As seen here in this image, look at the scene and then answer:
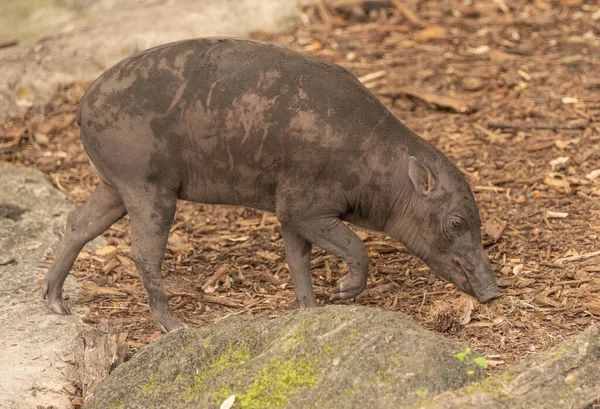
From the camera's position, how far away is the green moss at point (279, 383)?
16.3 ft

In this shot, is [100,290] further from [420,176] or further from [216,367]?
[420,176]

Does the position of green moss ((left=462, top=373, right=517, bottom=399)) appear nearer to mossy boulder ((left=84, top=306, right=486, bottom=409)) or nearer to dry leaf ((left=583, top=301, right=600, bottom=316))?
mossy boulder ((left=84, top=306, right=486, bottom=409))

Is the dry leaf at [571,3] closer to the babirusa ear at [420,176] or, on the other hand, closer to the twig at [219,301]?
the babirusa ear at [420,176]

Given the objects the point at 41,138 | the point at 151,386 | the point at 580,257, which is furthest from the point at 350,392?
the point at 41,138

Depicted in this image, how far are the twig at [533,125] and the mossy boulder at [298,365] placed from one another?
464cm

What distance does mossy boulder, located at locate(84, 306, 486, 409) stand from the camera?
4.84m

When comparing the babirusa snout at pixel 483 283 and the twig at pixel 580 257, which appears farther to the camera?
the twig at pixel 580 257

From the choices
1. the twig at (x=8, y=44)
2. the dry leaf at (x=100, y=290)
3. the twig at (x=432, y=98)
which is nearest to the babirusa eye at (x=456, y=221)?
the dry leaf at (x=100, y=290)

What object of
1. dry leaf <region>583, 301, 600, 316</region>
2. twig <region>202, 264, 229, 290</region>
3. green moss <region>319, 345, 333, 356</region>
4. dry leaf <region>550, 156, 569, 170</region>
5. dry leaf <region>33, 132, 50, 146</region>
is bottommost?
twig <region>202, 264, 229, 290</region>

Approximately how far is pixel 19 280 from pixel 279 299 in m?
2.12

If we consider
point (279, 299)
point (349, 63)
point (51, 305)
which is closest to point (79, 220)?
point (51, 305)

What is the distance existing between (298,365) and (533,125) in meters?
5.29

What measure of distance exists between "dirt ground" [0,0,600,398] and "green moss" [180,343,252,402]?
4.44ft

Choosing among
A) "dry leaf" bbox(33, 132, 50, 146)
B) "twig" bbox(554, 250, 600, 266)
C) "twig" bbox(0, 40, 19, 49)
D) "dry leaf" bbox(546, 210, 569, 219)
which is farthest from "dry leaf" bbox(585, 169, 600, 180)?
"twig" bbox(0, 40, 19, 49)
